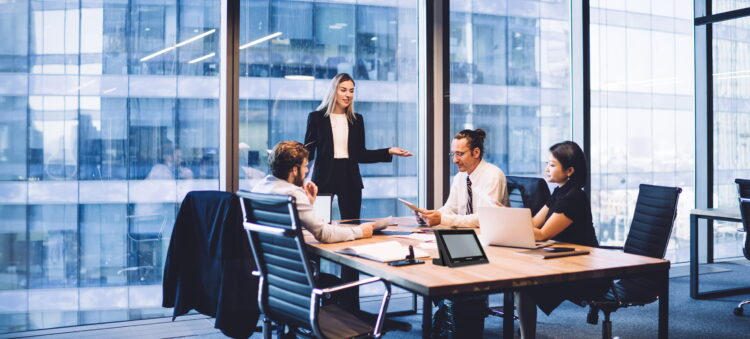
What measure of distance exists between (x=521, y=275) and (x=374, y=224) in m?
1.16

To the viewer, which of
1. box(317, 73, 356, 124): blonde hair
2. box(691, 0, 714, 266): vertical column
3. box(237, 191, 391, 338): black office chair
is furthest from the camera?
box(691, 0, 714, 266): vertical column

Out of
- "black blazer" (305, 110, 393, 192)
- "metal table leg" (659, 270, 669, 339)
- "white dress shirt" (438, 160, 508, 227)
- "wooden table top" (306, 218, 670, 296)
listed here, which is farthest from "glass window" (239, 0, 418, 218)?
"metal table leg" (659, 270, 669, 339)

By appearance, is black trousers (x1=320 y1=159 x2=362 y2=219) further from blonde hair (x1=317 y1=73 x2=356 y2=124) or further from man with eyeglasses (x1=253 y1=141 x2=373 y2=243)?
man with eyeglasses (x1=253 y1=141 x2=373 y2=243)

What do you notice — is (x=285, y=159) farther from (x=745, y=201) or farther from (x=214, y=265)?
(x=745, y=201)

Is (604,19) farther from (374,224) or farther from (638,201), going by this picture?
(374,224)

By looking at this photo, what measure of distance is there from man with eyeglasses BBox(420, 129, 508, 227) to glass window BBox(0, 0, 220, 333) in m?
1.78

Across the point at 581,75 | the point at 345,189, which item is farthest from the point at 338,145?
the point at 581,75

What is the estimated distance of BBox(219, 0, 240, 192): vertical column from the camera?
13.4ft

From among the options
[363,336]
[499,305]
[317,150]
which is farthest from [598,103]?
[363,336]

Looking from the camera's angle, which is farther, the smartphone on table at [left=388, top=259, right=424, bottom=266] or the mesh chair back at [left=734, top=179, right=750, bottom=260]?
the mesh chair back at [left=734, top=179, right=750, bottom=260]

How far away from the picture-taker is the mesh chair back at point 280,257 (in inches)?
86.6

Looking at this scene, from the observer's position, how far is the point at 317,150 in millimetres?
4020

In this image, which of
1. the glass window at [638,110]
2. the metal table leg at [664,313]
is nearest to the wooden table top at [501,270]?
the metal table leg at [664,313]

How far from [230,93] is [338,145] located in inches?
32.7
